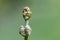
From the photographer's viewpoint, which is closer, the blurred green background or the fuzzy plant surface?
the fuzzy plant surface

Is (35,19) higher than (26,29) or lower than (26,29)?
higher

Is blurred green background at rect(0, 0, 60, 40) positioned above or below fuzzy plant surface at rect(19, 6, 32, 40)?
above

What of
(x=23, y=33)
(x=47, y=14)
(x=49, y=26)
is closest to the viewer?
(x=23, y=33)

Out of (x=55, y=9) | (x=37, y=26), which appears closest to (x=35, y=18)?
(x=37, y=26)

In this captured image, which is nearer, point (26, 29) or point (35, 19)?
point (26, 29)

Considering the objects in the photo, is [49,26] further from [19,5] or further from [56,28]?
[19,5]

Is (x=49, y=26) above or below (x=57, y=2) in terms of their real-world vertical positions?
below

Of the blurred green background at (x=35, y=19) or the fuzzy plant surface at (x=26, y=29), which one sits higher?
the blurred green background at (x=35, y=19)

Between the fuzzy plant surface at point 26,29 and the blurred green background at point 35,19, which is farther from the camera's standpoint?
the blurred green background at point 35,19
